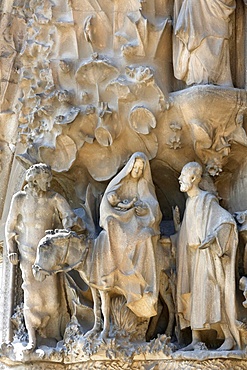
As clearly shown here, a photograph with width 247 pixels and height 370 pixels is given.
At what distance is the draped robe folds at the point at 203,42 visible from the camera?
837 centimetres

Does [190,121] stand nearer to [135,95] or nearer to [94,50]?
[135,95]

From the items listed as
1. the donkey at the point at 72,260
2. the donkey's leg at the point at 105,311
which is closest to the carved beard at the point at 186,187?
the donkey at the point at 72,260

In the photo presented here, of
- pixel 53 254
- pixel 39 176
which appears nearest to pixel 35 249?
pixel 53 254

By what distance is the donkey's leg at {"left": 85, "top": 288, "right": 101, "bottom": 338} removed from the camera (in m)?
8.03

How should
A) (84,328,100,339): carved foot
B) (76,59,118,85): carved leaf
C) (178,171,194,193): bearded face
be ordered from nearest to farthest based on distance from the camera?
(84,328,100,339): carved foot, (178,171,194,193): bearded face, (76,59,118,85): carved leaf

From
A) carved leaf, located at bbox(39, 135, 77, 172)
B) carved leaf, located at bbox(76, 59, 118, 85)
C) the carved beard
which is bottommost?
the carved beard

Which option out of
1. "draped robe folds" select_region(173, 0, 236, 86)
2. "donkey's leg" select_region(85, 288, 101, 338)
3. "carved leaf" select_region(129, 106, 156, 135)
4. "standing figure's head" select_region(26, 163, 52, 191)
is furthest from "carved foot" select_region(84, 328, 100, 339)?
"draped robe folds" select_region(173, 0, 236, 86)

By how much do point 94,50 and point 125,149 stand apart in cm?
98

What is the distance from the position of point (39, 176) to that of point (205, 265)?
1729 millimetres

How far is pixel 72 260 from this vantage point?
8078 millimetres

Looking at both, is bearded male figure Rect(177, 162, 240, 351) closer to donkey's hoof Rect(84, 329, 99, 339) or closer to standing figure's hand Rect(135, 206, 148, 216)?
standing figure's hand Rect(135, 206, 148, 216)

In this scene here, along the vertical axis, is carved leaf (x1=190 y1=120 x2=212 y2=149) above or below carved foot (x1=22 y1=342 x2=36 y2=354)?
above

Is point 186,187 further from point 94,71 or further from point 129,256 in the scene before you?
point 94,71

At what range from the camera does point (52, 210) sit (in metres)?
8.45
